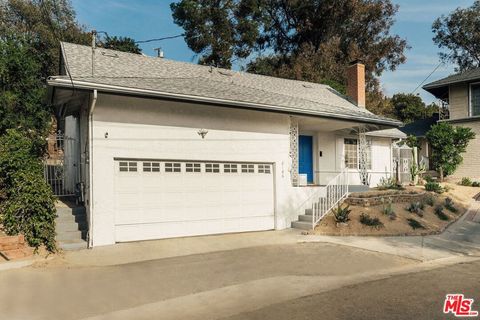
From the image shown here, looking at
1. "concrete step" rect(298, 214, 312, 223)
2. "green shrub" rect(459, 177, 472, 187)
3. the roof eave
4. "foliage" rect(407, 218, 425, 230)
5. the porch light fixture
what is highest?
the roof eave

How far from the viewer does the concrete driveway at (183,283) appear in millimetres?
6043

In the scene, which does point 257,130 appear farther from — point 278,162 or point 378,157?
point 378,157

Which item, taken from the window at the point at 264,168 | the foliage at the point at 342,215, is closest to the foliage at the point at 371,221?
the foliage at the point at 342,215

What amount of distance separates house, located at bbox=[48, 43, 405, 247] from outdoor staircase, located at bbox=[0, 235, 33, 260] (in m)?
1.65

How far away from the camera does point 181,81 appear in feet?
44.3

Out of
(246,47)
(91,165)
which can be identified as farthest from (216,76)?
(246,47)

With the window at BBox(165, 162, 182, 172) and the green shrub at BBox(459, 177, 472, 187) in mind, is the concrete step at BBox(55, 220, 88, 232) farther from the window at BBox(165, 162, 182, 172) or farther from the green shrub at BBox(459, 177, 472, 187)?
the green shrub at BBox(459, 177, 472, 187)

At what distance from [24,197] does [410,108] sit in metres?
44.7

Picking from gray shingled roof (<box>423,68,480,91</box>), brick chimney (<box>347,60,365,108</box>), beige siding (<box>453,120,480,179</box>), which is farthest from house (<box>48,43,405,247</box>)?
gray shingled roof (<box>423,68,480,91</box>)

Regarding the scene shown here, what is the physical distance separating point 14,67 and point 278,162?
1337 cm

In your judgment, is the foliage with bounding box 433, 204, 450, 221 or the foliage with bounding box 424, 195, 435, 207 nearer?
the foliage with bounding box 433, 204, 450, 221

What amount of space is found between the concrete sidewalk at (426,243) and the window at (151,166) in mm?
4750

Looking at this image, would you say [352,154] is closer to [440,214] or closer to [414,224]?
[440,214]

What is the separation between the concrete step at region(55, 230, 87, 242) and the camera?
10375mm
